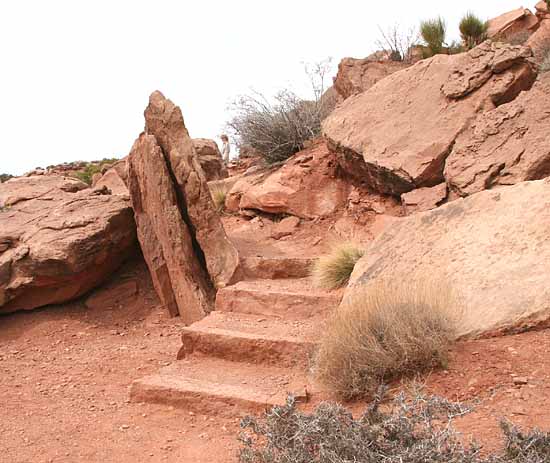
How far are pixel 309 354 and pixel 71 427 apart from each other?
185 cm

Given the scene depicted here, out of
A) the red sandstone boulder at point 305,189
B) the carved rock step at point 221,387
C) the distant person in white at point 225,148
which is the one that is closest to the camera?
the carved rock step at point 221,387

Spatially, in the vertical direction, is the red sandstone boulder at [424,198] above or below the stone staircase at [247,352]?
above

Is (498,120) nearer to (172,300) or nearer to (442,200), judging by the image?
(442,200)

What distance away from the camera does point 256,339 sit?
519 cm

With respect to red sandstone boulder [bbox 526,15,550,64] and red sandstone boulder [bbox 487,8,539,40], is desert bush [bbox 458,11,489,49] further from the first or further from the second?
red sandstone boulder [bbox 487,8,539,40]

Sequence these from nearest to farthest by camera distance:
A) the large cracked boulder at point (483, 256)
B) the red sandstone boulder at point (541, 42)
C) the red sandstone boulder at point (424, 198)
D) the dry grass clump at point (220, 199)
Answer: the large cracked boulder at point (483, 256) → the red sandstone boulder at point (424, 198) → the dry grass clump at point (220, 199) → the red sandstone boulder at point (541, 42)

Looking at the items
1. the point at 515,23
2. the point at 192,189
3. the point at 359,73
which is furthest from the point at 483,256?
the point at 515,23

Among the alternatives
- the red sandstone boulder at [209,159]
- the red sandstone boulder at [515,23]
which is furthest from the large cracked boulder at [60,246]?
the red sandstone boulder at [515,23]

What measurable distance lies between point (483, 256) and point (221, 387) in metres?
2.26

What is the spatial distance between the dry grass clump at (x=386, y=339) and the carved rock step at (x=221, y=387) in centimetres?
38

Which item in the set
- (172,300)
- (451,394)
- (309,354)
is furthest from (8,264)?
(451,394)

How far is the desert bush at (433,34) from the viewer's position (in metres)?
13.3

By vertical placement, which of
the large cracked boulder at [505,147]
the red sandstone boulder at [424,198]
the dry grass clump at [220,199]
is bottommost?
the red sandstone boulder at [424,198]

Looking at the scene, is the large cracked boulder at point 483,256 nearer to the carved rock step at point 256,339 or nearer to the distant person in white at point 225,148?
the carved rock step at point 256,339
